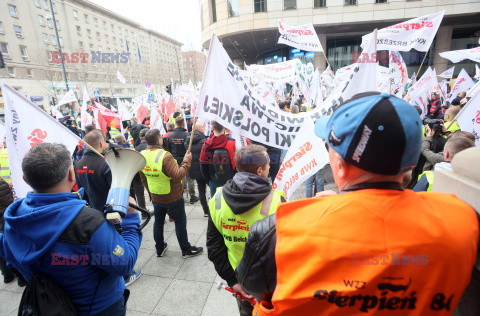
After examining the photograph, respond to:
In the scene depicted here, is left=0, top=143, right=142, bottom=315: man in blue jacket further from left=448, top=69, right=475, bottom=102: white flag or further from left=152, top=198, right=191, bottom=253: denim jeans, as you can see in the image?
left=448, top=69, right=475, bottom=102: white flag

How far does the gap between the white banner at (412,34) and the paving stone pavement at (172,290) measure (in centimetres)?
532

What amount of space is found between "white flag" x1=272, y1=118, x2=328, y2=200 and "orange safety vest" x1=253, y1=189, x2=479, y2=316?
5.57 feet

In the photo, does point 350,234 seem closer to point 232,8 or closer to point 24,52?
point 232,8

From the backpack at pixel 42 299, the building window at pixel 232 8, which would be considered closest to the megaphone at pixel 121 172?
the backpack at pixel 42 299

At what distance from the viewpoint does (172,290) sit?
3.21 m

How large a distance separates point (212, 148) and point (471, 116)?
3884 millimetres

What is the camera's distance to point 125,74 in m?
50.8

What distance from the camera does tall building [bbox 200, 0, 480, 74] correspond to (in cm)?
2389

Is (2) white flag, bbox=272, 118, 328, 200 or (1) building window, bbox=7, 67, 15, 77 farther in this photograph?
(1) building window, bbox=7, 67, 15, 77

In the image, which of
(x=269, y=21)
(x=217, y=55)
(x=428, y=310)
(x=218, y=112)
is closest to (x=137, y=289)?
(x=218, y=112)

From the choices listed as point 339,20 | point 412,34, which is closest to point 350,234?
point 412,34

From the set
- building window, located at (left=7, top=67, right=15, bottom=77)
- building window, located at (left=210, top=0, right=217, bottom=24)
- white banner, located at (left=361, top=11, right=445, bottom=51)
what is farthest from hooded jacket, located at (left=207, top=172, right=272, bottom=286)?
building window, located at (left=7, top=67, right=15, bottom=77)

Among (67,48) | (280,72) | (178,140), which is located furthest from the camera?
(67,48)

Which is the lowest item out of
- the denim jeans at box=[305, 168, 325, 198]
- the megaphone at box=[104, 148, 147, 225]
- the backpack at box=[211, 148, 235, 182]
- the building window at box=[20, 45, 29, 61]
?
the denim jeans at box=[305, 168, 325, 198]
